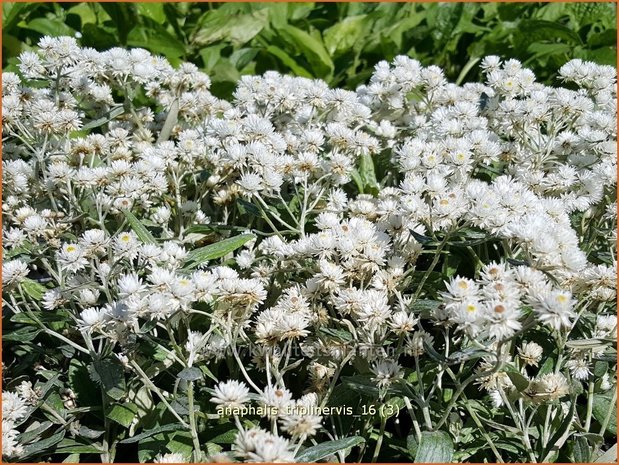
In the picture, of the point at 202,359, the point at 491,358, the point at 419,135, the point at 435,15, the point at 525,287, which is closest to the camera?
the point at 525,287

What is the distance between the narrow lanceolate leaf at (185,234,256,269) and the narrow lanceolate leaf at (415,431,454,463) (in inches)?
29.7

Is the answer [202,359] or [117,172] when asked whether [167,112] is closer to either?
[117,172]

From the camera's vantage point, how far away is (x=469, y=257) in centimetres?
219

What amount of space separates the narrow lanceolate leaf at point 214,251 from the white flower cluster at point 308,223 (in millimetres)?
16

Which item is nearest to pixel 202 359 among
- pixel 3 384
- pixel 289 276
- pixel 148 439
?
pixel 148 439

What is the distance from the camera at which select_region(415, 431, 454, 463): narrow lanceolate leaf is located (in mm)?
1515

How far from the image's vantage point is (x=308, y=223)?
238 cm

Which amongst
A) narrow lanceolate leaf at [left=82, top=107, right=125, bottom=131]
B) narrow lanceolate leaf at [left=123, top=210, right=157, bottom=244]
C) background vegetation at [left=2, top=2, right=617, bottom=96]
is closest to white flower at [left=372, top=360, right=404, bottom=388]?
narrow lanceolate leaf at [left=123, top=210, right=157, bottom=244]

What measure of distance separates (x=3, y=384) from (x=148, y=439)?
56cm

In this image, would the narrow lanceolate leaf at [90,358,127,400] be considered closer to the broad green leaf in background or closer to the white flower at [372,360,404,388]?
the white flower at [372,360,404,388]

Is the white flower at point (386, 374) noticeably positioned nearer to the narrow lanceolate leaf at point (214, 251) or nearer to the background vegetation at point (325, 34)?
the narrow lanceolate leaf at point (214, 251)

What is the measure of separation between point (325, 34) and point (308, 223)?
7.50 feet

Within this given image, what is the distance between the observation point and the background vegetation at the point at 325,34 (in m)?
3.86

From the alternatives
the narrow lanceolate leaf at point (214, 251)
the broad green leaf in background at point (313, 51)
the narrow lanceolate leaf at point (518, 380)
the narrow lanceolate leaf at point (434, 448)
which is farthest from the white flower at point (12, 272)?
the broad green leaf in background at point (313, 51)
